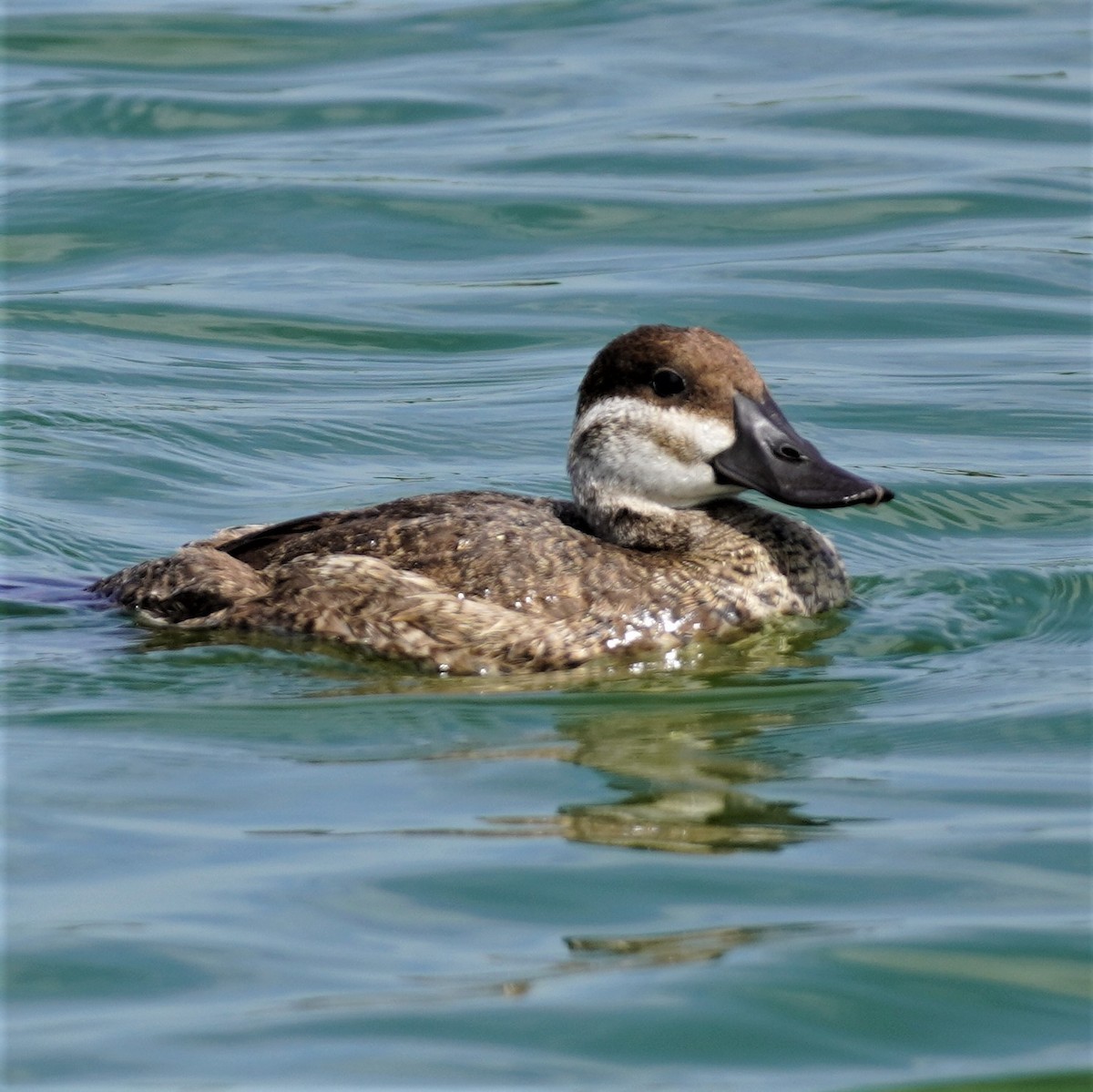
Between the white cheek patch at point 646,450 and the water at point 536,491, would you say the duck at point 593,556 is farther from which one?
the water at point 536,491

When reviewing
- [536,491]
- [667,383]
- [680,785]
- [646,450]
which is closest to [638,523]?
[646,450]

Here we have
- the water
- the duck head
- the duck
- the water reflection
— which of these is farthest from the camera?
the duck head

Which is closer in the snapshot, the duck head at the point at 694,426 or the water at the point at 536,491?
the water at the point at 536,491

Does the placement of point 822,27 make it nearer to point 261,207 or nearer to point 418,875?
point 261,207

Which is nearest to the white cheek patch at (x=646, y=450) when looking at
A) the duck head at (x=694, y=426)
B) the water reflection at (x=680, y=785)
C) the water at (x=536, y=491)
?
the duck head at (x=694, y=426)

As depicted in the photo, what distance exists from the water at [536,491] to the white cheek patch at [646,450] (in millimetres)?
657

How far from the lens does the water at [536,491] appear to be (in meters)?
5.09

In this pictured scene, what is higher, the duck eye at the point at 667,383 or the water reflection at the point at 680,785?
the duck eye at the point at 667,383

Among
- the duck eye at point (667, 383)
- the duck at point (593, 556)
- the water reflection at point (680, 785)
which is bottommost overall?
the water reflection at point (680, 785)

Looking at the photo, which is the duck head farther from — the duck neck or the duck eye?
the duck neck

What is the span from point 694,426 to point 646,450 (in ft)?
0.66

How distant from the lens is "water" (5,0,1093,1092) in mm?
5086

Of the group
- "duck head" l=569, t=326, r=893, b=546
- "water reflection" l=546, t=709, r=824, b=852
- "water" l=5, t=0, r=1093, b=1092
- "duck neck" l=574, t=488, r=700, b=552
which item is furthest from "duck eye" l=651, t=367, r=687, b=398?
"water reflection" l=546, t=709, r=824, b=852

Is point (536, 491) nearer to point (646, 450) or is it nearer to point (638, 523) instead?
point (638, 523)
